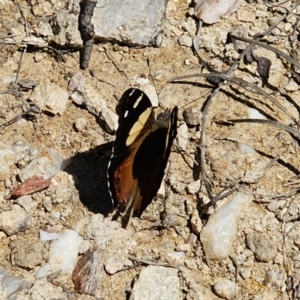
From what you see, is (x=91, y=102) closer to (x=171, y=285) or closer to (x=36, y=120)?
(x=36, y=120)

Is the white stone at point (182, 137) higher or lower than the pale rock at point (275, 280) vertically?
higher

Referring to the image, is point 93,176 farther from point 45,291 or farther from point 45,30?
point 45,30

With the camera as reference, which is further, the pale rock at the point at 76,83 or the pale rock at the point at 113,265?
the pale rock at the point at 76,83

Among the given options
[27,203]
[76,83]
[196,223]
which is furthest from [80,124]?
[196,223]

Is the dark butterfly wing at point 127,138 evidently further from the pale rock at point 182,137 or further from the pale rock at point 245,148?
the pale rock at point 245,148

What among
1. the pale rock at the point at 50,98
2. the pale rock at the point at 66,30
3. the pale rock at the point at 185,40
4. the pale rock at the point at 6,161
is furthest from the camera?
the pale rock at the point at 185,40

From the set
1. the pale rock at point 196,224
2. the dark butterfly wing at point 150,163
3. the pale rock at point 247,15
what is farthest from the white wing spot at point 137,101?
the pale rock at point 247,15

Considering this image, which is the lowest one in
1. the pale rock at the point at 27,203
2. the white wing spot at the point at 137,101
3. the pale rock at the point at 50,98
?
the pale rock at the point at 27,203
